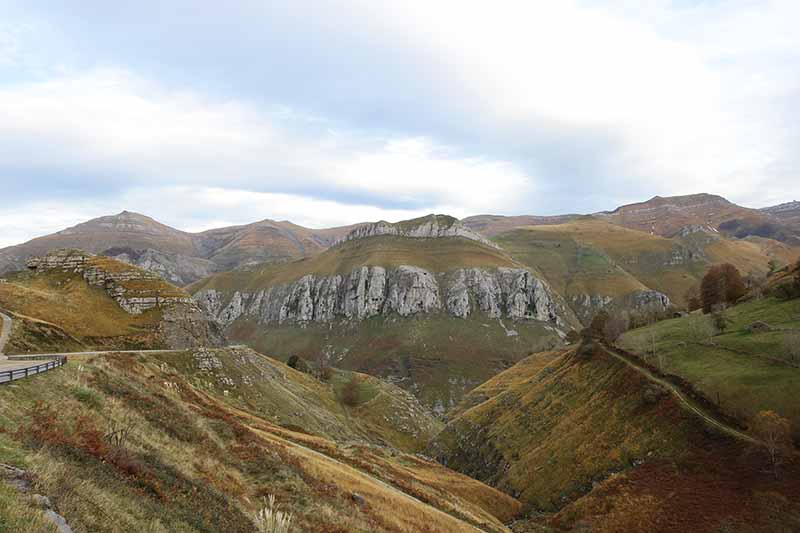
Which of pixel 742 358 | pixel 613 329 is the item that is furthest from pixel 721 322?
pixel 613 329

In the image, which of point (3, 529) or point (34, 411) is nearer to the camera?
point (3, 529)

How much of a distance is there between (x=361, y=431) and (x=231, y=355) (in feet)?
115

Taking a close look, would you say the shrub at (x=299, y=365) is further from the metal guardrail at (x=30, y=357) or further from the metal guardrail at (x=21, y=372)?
the metal guardrail at (x=21, y=372)

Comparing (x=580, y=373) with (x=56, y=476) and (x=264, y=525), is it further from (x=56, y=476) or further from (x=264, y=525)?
(x=56, y=476)

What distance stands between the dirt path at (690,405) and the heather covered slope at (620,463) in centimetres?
59

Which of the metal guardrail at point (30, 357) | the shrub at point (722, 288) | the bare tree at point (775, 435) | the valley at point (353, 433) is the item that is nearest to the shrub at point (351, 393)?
the valley at point (353, 433)

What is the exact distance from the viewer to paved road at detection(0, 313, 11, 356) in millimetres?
46997

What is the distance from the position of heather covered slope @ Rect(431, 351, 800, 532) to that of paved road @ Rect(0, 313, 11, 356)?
63.2m

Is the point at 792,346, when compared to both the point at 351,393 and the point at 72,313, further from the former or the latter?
the point at 72,313

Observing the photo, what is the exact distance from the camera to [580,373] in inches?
3132

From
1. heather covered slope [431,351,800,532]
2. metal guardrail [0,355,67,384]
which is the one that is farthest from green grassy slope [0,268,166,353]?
heather covered slope [431,351,800,532]

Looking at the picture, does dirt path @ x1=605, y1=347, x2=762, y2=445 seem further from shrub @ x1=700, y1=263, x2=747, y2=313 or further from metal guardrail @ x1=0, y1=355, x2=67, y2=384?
metal guardrail @ x1=0, y1=355, x2=67, y2=384

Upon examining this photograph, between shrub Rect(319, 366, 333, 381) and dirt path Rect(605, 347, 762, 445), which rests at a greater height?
dirt path Rect(605, 347, 762, 445)

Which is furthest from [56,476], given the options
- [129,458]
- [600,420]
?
[600,420]
